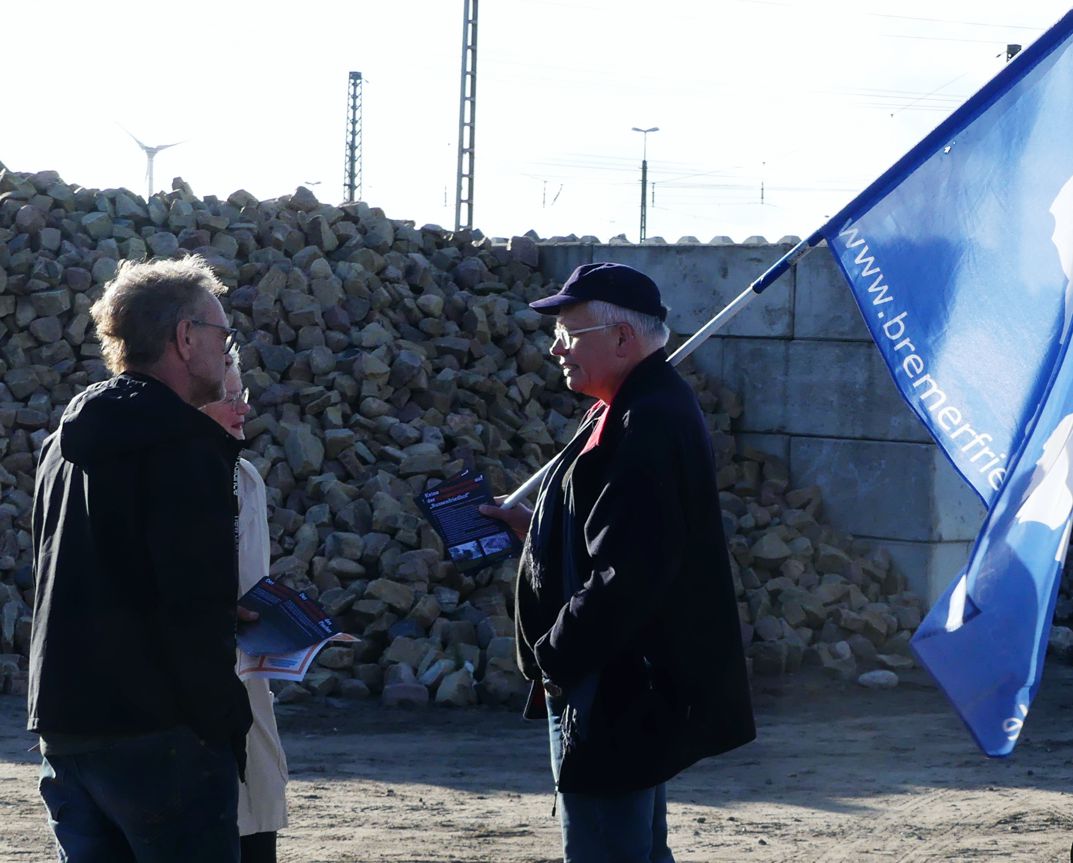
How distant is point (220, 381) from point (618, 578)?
90 centimetres

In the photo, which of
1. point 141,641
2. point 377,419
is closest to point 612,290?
point 141,641

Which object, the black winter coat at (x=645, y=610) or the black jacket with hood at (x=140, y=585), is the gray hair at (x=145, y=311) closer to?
the black jacket with hood at (x=140, y=585)

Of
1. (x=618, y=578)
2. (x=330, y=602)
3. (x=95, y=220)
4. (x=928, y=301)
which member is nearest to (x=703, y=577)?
(x=618, y=578)

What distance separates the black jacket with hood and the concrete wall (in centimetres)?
805

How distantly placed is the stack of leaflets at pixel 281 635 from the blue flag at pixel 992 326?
150 centimetres

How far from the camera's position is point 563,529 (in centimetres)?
321

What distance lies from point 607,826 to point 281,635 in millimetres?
829

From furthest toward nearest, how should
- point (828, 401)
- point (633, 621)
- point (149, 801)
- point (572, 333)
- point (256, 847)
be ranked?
point (828, 401) < point (256, 847) < point (572, 333) < point (633, 621) < point (149, 801)

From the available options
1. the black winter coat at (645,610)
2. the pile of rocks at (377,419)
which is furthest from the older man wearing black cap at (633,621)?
the pile of rocks at (377,419)

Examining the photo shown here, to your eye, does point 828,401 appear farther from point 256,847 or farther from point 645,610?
point 645,610

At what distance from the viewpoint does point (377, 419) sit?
10133mm

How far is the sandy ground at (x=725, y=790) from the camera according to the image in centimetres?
554

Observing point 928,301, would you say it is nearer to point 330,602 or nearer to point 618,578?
point 618,578

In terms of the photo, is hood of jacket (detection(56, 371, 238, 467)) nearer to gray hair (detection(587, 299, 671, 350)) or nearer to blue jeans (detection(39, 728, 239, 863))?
blue jeans (detection(39, 728, 239, 863))
